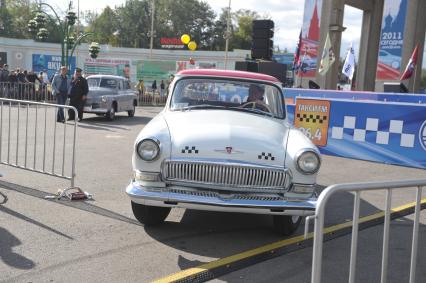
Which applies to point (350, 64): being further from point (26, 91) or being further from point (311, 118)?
point (26, 91)

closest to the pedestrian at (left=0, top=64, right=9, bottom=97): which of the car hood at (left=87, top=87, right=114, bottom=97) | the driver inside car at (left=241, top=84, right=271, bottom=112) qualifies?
the car hood at (left=87, top=87, right=114, bottom=97)

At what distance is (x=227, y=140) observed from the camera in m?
5.16

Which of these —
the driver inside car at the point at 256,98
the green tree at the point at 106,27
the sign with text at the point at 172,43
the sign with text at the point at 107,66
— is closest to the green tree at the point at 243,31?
the green tree at the point at 106,27

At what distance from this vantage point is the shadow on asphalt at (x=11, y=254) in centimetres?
438

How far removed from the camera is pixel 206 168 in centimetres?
506

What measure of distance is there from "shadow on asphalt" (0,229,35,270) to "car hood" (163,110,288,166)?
1.69 meters

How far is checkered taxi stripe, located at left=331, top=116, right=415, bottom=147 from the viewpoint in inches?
435

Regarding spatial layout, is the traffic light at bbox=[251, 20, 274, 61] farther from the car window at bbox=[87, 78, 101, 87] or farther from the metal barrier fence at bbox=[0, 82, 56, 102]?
the metal barrier fence at bbox=[0, 82, 56, 102]

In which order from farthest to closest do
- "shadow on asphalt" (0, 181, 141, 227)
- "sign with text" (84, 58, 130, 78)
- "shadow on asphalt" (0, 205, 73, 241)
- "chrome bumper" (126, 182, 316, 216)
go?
"sign with text" (84, 58, 130, 78), "shadow on asphalt" (0, 181, 141, 227), "shadow on asphalt" (0, 205, 73, 241), "chrome bumper" (126, 182, 316, 216)

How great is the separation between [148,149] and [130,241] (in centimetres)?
95

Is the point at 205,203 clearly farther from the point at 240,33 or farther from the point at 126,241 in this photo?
the point at 240,33

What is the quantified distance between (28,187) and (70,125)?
29.1 ft

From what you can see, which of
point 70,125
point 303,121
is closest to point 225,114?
point 303,121

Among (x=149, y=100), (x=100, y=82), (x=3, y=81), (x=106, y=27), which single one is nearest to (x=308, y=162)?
(x=100, y=82)
